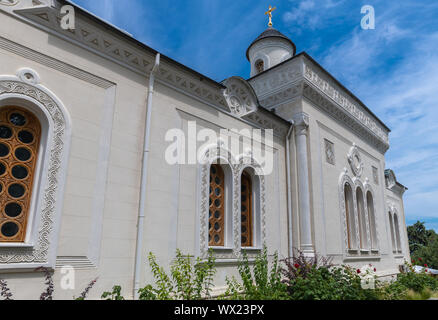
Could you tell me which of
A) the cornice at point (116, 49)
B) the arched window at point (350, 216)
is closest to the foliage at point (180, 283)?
the cornice at point (116, 49)

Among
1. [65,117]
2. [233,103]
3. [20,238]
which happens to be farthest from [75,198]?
[233,103]

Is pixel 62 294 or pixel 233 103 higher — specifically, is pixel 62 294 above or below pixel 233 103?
below

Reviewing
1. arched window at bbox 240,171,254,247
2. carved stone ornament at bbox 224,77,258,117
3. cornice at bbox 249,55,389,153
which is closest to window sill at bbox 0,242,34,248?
arched window at bbox 240,171,254,247

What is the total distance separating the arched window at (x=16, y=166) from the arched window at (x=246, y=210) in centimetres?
488

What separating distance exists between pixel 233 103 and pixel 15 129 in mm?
4936

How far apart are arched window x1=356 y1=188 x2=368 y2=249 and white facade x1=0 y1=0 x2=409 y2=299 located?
2338mm

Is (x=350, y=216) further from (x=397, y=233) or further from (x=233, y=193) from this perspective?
(x=397, y=233)

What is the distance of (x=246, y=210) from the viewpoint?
8.22 meters

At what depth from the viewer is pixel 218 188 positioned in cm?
756

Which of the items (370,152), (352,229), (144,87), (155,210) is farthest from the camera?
(370,152)

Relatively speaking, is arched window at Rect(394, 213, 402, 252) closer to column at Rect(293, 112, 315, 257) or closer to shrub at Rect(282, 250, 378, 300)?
column at Rect(293, 112, 315, 257)

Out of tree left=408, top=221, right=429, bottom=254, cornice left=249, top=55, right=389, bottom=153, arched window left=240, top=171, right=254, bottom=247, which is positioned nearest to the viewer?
arched window left=240, top=171, right=254, bottom=247

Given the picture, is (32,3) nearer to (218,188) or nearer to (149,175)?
(149,175)

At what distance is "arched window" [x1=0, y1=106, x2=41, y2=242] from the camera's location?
444cm
